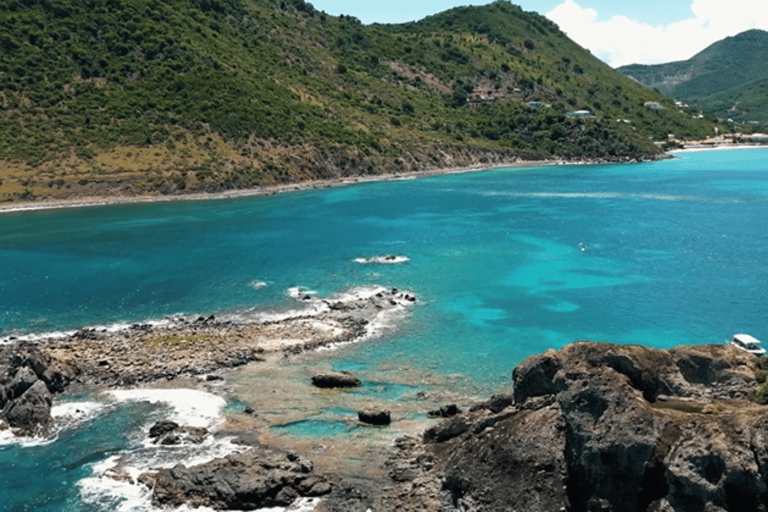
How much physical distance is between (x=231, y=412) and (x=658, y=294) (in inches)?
2052

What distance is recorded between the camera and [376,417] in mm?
44844

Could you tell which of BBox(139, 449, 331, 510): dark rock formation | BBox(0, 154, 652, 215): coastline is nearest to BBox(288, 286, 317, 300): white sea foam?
BBox(139, 449, 331, 510): dark rock formation

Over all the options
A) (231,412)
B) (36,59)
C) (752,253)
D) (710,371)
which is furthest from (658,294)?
(36,59)

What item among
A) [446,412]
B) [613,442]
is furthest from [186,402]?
[613,442]

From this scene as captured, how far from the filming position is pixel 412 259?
3875 inches

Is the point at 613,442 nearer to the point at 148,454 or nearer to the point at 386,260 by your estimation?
the point at 148,454

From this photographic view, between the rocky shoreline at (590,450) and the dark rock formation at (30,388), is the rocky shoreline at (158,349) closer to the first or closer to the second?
the dark rock formation at (30,388)

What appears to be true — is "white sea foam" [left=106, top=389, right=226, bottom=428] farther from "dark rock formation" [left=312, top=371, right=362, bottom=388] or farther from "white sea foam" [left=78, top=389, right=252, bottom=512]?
"dark rock formation" [left=312, top=371, right=362, bottom=388]

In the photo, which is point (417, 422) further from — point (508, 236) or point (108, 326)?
point (508, 236)

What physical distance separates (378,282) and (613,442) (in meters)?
56.7

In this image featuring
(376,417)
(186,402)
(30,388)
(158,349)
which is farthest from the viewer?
(158,349)

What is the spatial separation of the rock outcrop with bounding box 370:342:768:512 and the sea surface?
11.5 metres

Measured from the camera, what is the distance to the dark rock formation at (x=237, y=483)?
35688mm

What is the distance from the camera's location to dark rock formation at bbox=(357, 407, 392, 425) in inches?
1767
